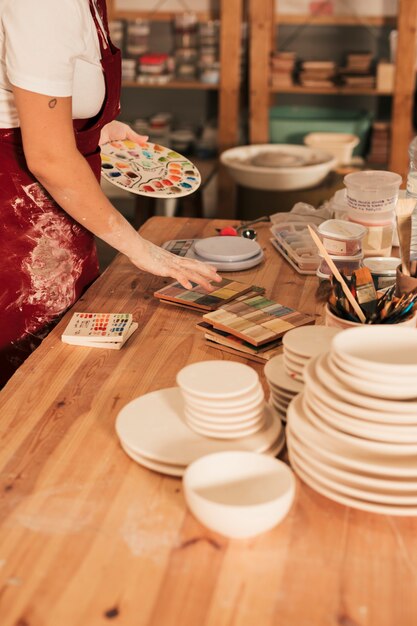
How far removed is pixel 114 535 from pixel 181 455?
0.55ft

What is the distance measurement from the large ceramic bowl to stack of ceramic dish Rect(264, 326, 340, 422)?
2.98 metres

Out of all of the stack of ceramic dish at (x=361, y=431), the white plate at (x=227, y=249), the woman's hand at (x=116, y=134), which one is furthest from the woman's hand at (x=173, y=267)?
the stack of ceramic dish at (x=361, y=431)

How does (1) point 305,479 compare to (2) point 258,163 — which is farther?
(2) point 258,163

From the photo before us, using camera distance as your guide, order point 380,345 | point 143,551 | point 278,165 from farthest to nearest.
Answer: point 278,165 → point 380,345 → point 143,551

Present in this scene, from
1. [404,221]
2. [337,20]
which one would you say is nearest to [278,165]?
[337,20]

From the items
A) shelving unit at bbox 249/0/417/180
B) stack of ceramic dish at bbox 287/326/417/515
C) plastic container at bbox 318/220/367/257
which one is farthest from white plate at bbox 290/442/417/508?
shelving unit at bbox 249/0/417/180

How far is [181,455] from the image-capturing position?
1228 mm

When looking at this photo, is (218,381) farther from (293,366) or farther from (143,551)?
(143,551)

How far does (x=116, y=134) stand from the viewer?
234 centimetres

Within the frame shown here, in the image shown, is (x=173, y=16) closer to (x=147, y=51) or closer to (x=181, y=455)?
(x=147, y=51)

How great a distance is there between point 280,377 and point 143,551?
41cm

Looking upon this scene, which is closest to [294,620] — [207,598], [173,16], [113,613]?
[207,598]

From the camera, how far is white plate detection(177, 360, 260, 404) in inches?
47.9

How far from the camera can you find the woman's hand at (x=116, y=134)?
7.60 ft
